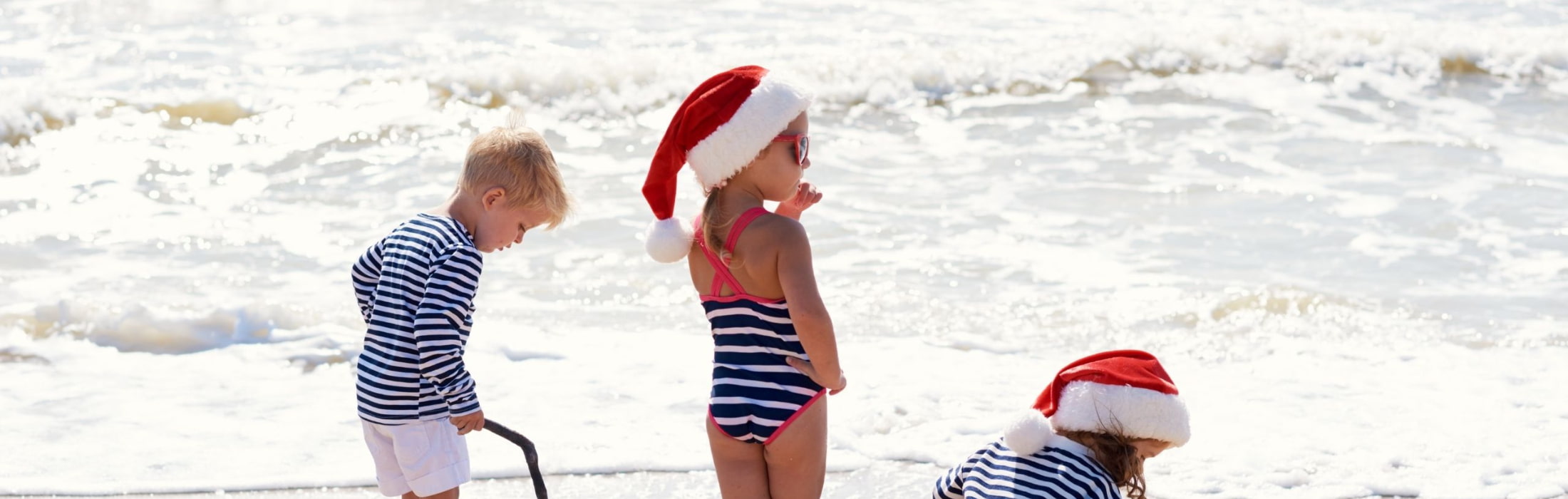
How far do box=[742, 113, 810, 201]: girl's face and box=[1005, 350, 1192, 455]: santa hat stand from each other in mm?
608

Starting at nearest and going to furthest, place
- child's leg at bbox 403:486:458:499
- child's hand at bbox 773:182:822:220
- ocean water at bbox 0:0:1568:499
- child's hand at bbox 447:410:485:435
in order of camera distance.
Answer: child's hand at bbox 773:182:822:220 < child's hand at bbox 447:410:485:435 < child's leg at bbox 403:486:458:499 < ocean water at bbox 0:0:1568:499

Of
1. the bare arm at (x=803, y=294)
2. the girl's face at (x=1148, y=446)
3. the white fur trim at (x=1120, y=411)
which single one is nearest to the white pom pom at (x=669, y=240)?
the bare arm at (x=803, y=294)

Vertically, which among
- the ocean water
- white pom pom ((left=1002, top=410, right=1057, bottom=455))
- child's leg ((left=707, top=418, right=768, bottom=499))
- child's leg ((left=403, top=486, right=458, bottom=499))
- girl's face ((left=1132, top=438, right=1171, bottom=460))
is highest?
white pom pom ((left=1002, top=410, right=1057, bottom=455))

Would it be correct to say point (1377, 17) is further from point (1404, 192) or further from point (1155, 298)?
point (1155, 298)

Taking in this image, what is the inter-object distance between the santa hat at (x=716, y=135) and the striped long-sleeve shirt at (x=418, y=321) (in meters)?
0.41

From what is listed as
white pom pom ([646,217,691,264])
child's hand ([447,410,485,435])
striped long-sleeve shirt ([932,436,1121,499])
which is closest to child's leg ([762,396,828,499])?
striped long-sleeve shirt ([932,436,1121,499])

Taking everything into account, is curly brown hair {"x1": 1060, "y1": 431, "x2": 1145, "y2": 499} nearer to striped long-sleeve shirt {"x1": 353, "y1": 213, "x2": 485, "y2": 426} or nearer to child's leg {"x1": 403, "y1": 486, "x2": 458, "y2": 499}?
striped long-sleeve shirt {"x1": 353, "y1": 213, "x2": 485, "y2": 426}

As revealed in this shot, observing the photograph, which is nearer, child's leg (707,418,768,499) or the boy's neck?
child's leg (707,418,768,499)

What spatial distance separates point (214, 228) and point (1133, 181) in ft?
17.1

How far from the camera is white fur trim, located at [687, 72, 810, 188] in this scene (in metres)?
2.40

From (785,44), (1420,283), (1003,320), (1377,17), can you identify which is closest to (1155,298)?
(1003,320)

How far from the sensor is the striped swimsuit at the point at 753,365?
8.08 feet

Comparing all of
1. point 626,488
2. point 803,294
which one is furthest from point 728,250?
point 626,488

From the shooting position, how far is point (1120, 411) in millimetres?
2396
